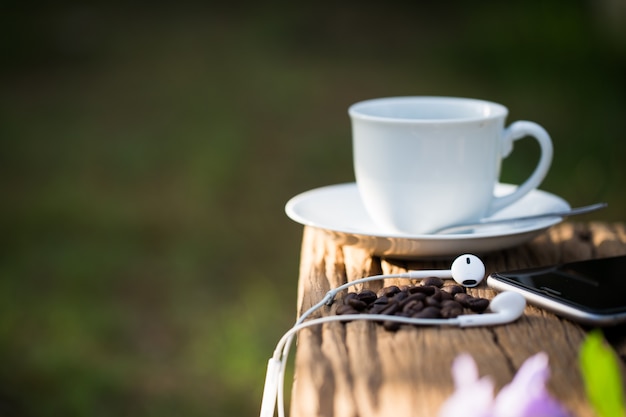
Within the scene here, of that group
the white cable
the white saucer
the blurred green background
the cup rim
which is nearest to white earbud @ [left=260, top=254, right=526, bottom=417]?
the white cable

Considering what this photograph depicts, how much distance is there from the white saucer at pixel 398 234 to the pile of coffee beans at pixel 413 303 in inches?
4.5

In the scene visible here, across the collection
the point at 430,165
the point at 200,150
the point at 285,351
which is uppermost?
the point at 430,165

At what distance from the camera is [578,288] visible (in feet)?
2.40

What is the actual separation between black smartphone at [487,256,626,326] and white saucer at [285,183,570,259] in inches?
4.0

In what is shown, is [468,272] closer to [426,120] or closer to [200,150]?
[426,120]

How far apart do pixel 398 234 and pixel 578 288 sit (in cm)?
22

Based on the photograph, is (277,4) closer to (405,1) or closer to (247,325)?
(405,1)

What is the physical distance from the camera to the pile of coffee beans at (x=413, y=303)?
0.70m

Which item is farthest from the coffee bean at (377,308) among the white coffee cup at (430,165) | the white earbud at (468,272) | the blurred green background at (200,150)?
the blurred green background at (200,150)

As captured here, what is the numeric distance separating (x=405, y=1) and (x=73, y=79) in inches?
90.4

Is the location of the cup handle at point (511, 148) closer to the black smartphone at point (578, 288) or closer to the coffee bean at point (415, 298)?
the black smartphone at point (578, 288)

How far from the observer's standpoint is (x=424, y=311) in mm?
697

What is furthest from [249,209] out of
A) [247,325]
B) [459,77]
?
[459,77]

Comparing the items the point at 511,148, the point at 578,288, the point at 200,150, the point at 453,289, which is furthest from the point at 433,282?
the point at 200,150
